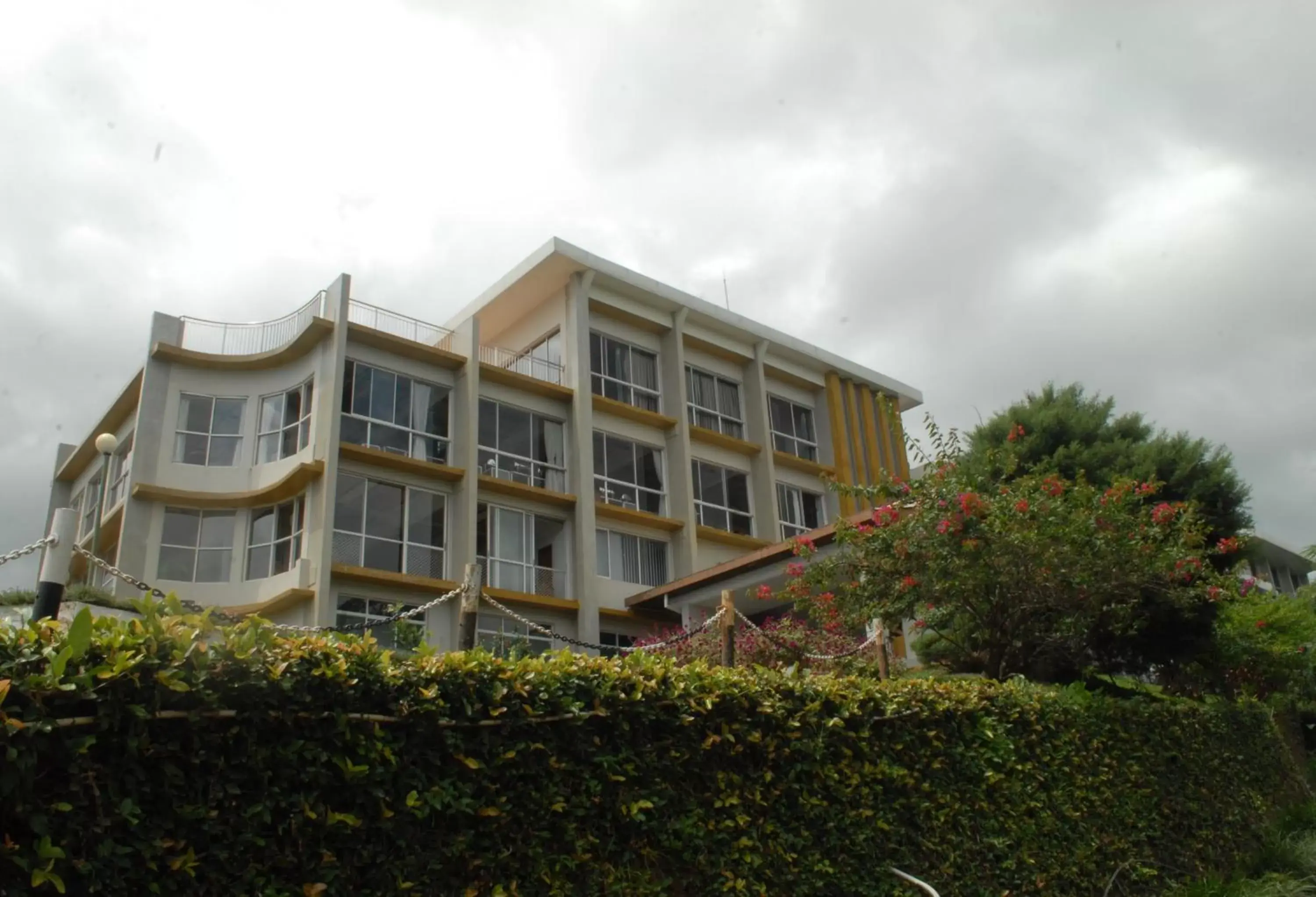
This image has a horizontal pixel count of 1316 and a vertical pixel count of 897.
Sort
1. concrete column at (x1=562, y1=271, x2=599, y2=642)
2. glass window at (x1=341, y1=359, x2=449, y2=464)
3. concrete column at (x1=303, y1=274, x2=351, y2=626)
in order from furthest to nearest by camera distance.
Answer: concrete column at (x1=562, y1=271, x2=599, y2=642) < glass window at (x1=341, y1=359, x2=449, y2=464) < concrete column at (x1=303, y1=274, x2=351, y2=626)

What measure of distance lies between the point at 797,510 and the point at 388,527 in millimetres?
12100

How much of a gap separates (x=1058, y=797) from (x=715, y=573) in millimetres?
13160

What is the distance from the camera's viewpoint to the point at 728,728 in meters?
5.74

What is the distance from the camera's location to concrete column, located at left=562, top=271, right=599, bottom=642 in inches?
917

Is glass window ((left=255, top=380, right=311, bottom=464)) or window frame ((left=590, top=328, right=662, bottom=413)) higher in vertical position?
window frame ((left=590, top=328, right=662, bottom=413))

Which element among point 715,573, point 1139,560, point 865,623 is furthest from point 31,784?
point 715,573

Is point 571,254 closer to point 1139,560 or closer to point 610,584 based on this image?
point 610,584

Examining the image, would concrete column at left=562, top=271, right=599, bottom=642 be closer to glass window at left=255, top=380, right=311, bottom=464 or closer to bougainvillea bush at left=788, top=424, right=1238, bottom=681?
glass window at left=255, top=380, right=311, bottom=464

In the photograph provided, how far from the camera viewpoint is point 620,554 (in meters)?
25.0

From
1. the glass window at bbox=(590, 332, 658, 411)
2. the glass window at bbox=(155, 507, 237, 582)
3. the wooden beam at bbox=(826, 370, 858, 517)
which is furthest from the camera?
the wooden beam at bbox=(826, 370, 858, 517)

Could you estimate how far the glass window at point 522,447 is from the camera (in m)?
23.9

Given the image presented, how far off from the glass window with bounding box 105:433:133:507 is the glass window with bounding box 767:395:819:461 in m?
16.2

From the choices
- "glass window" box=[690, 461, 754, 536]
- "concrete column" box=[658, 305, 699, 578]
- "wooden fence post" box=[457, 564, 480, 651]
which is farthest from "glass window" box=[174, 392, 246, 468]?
"wooden fence post" box=[457, 564, 480, 651]

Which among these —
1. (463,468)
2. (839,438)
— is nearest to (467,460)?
(463,468)
